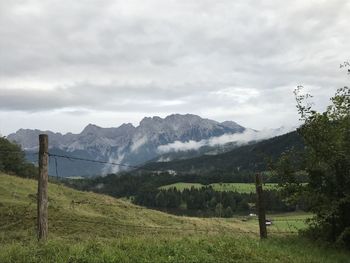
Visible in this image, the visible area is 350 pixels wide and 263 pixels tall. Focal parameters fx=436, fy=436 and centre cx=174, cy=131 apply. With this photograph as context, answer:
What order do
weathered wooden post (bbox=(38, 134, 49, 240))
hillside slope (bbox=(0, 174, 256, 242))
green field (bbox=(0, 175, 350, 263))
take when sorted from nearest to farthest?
green field (bbox=(0, 175, 350, 263)) → weathered wooden post (bbox=(38, 134, 49, 240)) → hillside slope (bbox=(0, 174, 256, 242))

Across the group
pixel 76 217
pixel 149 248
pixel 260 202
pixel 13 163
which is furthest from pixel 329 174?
pixel 13 163

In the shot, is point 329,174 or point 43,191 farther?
point 329,174

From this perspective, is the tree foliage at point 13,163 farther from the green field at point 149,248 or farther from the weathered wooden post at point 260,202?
the weathered wooden post at point 260,202

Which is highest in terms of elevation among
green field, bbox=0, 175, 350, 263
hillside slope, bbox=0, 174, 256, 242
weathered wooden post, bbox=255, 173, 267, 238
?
weathered wooden post, bbox=255, 173, 267, 238

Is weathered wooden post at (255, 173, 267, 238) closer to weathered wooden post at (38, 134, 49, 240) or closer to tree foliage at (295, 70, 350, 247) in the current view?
tree foliage at (295, 70, 350, 247)

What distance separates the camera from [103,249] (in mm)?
14508

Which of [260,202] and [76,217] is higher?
[260,202]

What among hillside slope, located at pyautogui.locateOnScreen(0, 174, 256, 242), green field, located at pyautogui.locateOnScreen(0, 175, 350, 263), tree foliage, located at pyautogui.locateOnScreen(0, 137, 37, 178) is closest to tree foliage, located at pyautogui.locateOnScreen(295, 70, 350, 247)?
green field, located at pyautogui.locateOnScreen(0, 175, 350, 263)

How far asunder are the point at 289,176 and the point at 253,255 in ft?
21.4

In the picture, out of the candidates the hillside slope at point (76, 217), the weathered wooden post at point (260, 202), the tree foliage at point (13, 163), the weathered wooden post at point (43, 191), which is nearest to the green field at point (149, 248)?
the hillside slope at point (76, 217)

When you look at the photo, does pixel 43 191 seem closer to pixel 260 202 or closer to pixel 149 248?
pixel 149 248

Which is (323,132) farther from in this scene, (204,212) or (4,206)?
(204,212)

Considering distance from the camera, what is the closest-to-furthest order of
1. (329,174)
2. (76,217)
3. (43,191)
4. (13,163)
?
(43,191), (329,174), (76,217), (13,163)

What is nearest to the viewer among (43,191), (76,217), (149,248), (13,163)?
(149,248)
